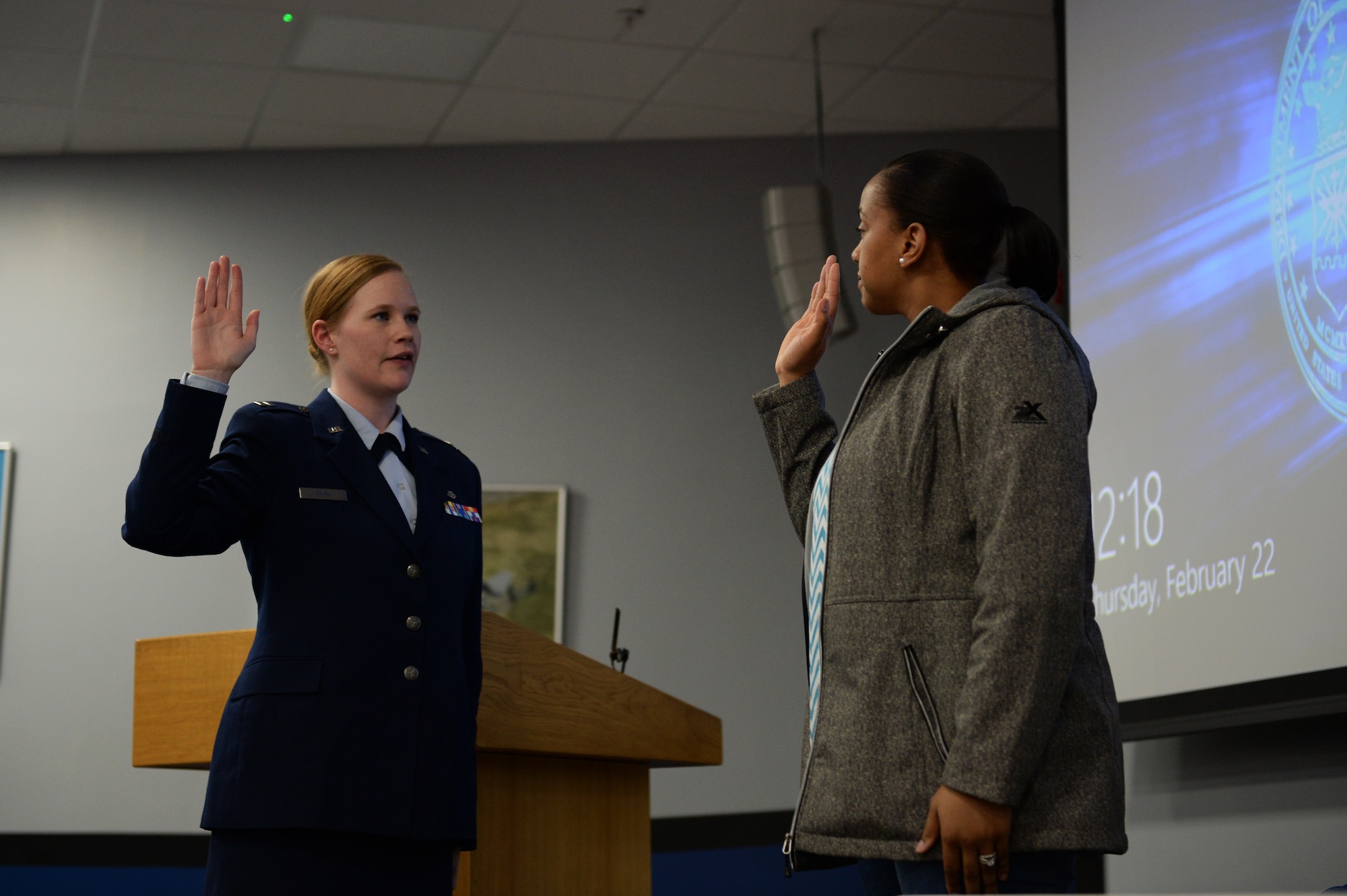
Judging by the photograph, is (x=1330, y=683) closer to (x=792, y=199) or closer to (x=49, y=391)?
(x=792, y=199)

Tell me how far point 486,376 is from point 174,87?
1.72m

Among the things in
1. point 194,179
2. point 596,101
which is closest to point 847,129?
point 596,101

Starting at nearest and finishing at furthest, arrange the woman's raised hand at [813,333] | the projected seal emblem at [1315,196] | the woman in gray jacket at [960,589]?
the woman in gray jacket at [960,589], the woman's raised hand at [813,333], the projected seal emblem at [1315,196]

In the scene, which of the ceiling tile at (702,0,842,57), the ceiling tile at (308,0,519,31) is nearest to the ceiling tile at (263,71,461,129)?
the ceiling tile at (308,0,519,31)

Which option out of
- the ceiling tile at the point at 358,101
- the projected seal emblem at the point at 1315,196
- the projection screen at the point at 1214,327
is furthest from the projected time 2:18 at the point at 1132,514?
the ceiling tile at the point at 358,101

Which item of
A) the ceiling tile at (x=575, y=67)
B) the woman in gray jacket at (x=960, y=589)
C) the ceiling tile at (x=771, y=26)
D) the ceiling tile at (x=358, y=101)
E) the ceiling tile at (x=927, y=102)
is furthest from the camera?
the ceiling tile at (x=927, y=102)

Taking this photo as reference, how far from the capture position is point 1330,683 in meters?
2.46

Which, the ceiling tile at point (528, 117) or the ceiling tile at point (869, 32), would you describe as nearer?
the ceiling tile at point (869, 32)

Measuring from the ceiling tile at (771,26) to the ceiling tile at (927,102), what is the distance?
53 cm

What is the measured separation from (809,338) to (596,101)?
4077mm

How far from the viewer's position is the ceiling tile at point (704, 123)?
224 inches

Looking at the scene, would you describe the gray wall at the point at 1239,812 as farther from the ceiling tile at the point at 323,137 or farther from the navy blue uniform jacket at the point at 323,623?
the ceiling tile at the point at 323,137

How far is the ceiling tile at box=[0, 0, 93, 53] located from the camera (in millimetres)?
4473

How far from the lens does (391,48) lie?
495cm
